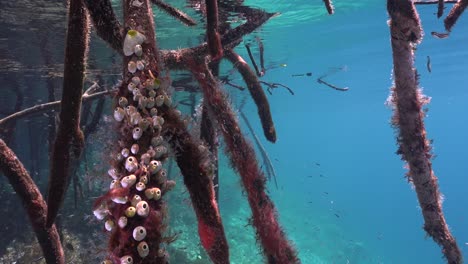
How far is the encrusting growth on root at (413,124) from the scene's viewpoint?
320 centimetres

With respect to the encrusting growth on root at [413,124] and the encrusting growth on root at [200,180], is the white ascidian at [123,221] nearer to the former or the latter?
the encrusting growth on root at [200,180]

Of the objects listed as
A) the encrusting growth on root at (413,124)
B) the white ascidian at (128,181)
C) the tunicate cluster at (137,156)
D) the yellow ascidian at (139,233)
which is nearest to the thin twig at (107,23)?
the tunicate cluster at (137,156)

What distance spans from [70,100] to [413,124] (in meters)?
2.98

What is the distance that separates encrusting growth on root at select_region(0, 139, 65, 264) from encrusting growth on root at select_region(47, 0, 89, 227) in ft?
3.42

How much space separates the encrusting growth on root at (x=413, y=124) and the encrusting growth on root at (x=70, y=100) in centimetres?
266

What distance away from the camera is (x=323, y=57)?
31156 millimetres

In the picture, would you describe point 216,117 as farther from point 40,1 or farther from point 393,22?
point 40,1

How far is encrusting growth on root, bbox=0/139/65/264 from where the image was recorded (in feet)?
10.9

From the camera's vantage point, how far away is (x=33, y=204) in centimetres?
334

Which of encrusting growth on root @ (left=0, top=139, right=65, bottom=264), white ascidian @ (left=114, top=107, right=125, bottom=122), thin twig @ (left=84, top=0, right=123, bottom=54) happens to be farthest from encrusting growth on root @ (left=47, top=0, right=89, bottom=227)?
encrusting growth on root @ (left=0, top=139, right=65, bottom=264)

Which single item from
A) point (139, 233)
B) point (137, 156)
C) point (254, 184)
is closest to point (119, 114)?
point (137, 156)

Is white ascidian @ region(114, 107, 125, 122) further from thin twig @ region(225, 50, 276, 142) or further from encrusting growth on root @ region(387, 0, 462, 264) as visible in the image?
thin twig @ region(225, 50, 276, 142)

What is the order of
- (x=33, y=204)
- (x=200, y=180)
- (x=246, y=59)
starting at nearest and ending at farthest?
1. (x=200, y=180)
2. (x=33, y=204)
3. (x=246, y=59)

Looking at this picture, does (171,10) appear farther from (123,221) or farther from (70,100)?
(123,221)
